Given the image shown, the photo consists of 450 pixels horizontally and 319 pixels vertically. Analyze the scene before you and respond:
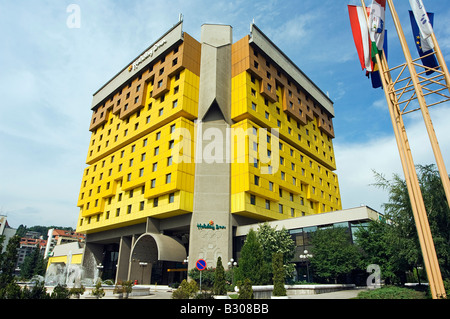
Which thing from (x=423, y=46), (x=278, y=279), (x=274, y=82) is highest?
(x=274, y=82)

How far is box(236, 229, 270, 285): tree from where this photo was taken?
30344 millimetres

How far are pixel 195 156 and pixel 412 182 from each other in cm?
3208

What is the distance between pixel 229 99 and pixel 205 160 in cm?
1131

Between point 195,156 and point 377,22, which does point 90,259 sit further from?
point 377,22

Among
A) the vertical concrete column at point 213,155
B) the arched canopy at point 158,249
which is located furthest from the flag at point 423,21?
the arched canopy at point 158,249

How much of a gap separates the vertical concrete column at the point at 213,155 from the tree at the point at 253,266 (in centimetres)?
778

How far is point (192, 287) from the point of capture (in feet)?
69.8

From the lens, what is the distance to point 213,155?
43.8 metres

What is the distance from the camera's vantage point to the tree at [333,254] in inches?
1226

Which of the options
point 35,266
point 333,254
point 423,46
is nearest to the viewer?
point 423,46

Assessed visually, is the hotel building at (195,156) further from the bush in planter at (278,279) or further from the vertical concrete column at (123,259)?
the bush in planter at (278,279)

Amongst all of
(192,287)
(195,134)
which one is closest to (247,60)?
(195,134)

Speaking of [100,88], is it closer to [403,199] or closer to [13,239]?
[13,239]

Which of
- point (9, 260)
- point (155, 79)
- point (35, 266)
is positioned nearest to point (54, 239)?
point (35, 266)
